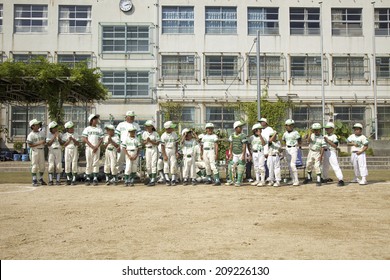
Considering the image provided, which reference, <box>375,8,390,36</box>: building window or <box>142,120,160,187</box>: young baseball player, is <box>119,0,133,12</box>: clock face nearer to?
<box>375,8,390,36</box>: building window

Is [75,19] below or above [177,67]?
above

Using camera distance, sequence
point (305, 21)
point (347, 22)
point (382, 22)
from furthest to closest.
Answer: point (382, 22) < point (347, 22) < point (305, 21)

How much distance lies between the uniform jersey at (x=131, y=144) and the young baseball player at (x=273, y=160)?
4.07 meters

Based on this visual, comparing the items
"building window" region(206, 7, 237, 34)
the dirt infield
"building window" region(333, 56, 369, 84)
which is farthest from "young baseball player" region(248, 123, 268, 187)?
"building window" region(333, 56, 369, 84)

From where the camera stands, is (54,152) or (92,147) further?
(54,152)

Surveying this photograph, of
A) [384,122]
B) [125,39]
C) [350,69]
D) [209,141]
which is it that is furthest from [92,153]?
[384,122]

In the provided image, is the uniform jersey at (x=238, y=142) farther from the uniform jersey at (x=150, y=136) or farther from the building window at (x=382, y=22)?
the building window at (x=382, y=22)

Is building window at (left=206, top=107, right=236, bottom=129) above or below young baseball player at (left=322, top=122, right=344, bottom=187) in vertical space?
above

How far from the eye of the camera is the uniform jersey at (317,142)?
11.4 meters

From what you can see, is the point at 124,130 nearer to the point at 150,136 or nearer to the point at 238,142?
the point at 150,136

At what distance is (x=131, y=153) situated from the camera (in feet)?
37.6

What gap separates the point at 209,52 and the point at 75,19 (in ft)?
37.7

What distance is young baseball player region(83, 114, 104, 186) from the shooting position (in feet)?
38.6

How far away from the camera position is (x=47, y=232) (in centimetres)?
564
